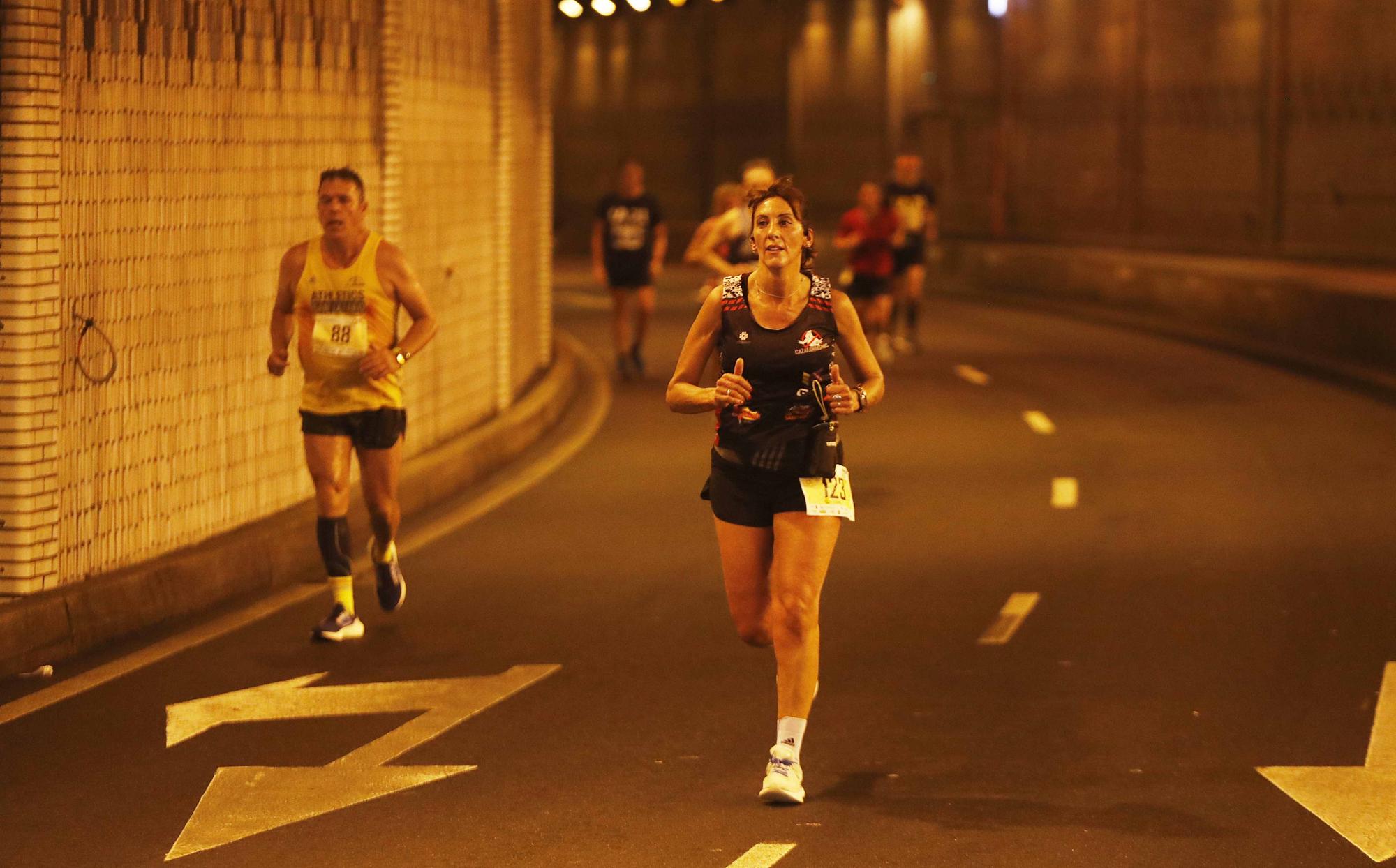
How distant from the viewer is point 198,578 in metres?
10.6

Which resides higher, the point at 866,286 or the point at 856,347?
the point at 856,347

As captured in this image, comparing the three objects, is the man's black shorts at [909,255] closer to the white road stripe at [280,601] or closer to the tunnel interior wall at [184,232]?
the white road stripe at [280,601]

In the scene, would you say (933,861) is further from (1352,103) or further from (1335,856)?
(1352,103)

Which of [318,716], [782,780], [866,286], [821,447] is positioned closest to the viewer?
[782,780]

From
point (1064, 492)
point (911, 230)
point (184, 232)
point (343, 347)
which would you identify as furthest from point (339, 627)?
point (911, 230)

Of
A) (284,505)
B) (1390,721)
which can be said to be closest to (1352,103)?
(284,505)

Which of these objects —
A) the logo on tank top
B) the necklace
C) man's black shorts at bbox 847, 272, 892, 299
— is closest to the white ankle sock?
the logo on tank top

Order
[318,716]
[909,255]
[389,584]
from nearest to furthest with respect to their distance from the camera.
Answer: [318,716]
[389,584]
[909,255]

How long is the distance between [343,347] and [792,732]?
3298mm

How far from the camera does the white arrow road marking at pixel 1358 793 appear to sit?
7.01 metres

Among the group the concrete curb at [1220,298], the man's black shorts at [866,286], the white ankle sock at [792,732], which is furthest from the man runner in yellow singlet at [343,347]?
the concrete curb at [1220,298]

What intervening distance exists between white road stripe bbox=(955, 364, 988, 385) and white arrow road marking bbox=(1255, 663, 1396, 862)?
46.5 ft

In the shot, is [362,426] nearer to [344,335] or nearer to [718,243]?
[344,335]

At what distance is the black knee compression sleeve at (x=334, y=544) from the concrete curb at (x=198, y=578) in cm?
78
